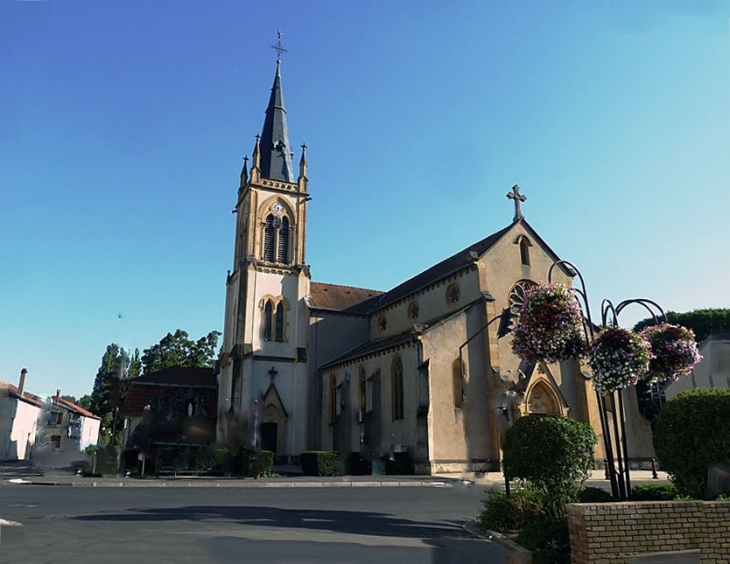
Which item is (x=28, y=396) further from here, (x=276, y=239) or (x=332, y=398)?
(x=332, y=398)

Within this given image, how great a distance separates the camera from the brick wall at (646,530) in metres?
7.16

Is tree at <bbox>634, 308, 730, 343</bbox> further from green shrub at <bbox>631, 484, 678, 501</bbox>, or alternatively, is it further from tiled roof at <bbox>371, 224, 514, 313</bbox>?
green shrub at <bbox>631, 484, 678, 501</bbox>

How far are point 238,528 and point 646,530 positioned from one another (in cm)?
706

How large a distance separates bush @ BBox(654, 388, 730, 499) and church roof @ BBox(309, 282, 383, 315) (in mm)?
30466

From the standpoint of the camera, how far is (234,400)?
3616 cm

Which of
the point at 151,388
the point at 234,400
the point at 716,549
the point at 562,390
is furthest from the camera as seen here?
the point at 151,388

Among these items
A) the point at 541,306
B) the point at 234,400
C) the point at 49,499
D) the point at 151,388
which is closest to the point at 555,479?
the point at 541,306

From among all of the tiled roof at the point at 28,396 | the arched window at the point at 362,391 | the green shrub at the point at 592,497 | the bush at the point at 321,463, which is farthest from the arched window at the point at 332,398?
the tiled roof at the point at 28,396

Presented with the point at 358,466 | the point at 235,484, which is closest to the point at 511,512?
the point at 235,484

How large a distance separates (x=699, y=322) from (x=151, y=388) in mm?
45500

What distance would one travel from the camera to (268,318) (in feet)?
128

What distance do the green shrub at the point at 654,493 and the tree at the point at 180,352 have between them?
54.8m

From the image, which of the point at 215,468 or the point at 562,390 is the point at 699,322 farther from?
the point at 215,468

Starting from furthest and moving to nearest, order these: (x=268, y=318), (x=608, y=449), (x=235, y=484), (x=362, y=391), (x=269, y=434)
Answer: (x=268, y=318) → (x=269, y=434) → (x=362, y=391) → (x=235, y=484) → (x=608, y=449)
